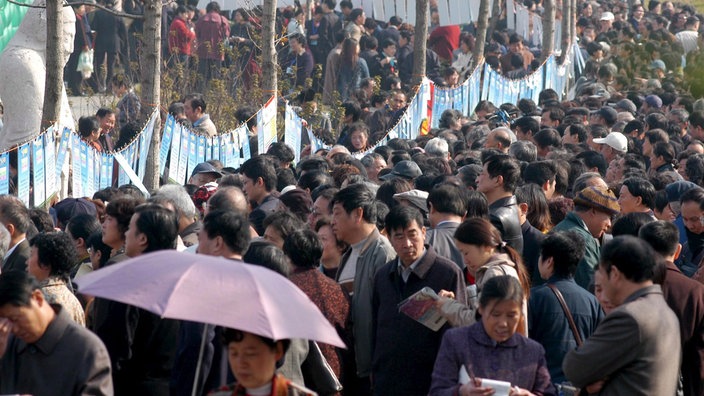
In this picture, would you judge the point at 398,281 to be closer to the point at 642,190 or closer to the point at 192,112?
the point at 642,190

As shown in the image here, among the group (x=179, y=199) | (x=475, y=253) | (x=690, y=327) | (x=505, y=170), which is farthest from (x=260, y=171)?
(x=690, y=327)

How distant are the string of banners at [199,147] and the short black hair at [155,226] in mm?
6410

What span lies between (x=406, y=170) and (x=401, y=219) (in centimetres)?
423

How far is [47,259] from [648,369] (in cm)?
324

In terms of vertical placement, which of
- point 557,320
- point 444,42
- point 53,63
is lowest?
point 557,320

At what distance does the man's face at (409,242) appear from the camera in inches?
268

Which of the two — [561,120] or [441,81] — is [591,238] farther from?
[441,81]

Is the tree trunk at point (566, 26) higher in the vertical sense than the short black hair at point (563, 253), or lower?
higher

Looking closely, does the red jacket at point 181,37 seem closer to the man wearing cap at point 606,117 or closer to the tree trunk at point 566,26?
the man wearing cap at point 606,117

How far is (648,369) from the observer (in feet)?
18.2

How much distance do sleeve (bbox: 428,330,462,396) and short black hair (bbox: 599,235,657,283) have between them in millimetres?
849

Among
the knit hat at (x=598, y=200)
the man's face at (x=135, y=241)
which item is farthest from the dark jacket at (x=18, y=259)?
the knit hat at (x=598, y=200)

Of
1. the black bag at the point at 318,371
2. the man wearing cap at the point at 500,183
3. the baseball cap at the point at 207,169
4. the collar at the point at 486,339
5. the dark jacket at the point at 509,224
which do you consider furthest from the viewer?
the baseball cap at the point at 207,169

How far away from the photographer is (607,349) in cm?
549
